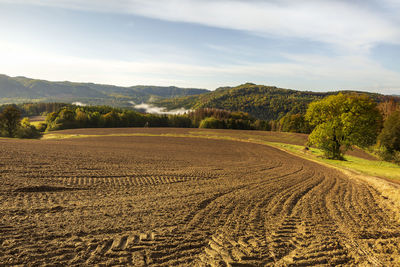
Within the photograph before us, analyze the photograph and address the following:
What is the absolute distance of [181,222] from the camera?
8914 mm

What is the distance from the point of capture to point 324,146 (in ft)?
116

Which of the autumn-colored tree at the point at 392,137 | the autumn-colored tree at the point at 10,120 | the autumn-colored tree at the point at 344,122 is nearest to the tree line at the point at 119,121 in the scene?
the autumn-colored tree at the point at 10,120

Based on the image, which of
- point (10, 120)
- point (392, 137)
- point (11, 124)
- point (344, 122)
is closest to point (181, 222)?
point (344, 122)

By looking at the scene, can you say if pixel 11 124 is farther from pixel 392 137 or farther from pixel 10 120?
pixel 392 137

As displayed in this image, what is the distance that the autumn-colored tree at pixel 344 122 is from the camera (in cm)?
Result: 3234

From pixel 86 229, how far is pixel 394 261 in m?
10.6

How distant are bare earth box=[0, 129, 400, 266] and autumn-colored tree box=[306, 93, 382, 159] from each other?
2075cm

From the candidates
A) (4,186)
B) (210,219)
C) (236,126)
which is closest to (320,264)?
(210,219)

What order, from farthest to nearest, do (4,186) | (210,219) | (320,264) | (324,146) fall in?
(324,146)
(4,186)
(210,219)
(320,264)

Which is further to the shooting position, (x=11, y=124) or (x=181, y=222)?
(x=11, y=124)

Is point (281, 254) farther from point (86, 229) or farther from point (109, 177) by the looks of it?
point (109, 177)

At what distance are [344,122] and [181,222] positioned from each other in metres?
32.8

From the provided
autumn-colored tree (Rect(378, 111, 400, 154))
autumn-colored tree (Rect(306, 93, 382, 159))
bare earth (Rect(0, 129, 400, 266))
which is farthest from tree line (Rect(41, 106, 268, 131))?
bare earth (Rect(0, 129, 400, 266))

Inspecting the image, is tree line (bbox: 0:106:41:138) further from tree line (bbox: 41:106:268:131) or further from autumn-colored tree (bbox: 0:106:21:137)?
tree line (bbox: 41:106:268:131)
